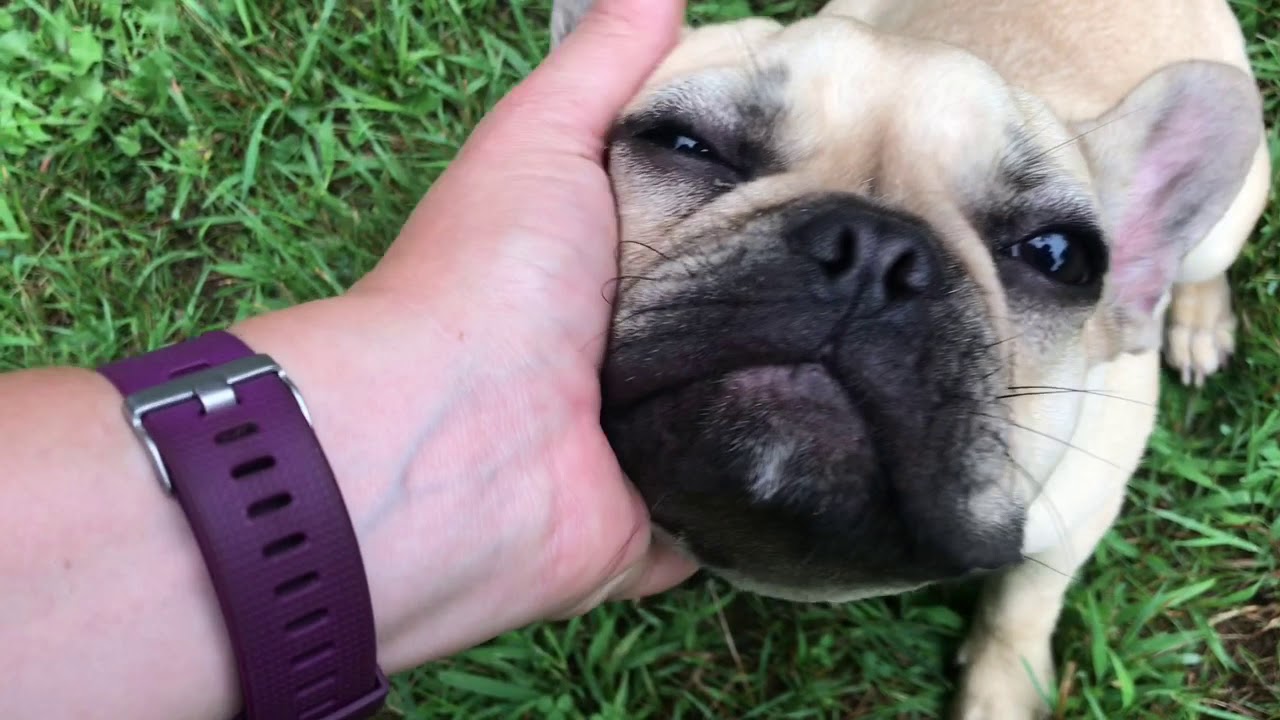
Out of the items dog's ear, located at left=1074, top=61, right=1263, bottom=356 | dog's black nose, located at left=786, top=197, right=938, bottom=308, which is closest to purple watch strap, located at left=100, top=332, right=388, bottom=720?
dog's black nose, located at left=786, top=197, right=938, bottom=308

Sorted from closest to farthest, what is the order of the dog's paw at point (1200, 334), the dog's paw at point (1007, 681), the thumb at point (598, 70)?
the thumb at point (598, 70) < the dog's paw at point (1007, 681) < the dog's paw at point (1200, 334)

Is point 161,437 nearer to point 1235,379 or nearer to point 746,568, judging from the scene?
point 746,568

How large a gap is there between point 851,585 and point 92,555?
158 centimetres

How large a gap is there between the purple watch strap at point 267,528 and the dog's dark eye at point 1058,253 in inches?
64.2

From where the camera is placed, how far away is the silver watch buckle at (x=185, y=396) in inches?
70.1

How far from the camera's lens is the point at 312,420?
6.52 feet

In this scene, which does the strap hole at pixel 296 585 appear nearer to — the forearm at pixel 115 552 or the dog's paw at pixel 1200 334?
the forearm at pixel 115 552

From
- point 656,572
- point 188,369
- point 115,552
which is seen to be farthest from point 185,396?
point 656,572

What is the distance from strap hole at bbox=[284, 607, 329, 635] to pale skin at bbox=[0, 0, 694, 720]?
0.14 meters

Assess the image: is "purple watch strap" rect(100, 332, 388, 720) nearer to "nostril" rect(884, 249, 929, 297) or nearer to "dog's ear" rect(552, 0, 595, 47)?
"nostril" rect(884, 249, 929, 297)

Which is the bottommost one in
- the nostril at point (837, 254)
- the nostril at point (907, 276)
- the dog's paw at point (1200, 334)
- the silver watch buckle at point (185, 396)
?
the dog's paw at point (1200, 334)

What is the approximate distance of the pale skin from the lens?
1.74 metres

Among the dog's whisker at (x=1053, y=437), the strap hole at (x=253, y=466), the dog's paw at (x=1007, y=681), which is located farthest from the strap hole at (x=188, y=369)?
the dog's paw at (x=1007, y=681)

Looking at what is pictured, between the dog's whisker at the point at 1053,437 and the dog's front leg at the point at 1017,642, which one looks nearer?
the dog's whisker at the point at 1053,437
